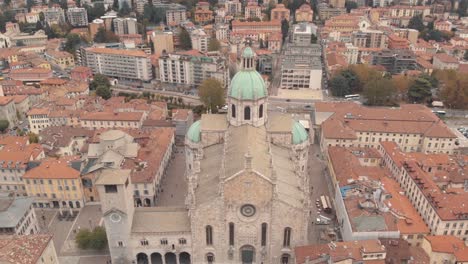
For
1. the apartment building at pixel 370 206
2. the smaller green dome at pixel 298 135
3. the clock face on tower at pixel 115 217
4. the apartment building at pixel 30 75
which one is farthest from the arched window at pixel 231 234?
the apartment building at pixel 30 75

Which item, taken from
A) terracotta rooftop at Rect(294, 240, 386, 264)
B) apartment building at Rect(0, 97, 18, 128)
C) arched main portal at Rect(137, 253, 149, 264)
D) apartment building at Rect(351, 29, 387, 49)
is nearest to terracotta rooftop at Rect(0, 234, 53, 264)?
arched main portal at Rect(137, 253, 149, 264)

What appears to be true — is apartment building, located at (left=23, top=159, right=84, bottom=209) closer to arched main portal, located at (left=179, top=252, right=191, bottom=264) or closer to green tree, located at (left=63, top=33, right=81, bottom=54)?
arched main portal, located at (left=179, top=252, right=191, bottom=264)

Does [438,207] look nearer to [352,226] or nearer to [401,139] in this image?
[352,226]

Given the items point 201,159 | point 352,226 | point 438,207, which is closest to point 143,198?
point 201,159

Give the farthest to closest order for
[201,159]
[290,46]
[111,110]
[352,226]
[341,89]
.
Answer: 1. [290,46]
2. [341,89]
3. [111,110]
4. [201,159]
5. [352,226]

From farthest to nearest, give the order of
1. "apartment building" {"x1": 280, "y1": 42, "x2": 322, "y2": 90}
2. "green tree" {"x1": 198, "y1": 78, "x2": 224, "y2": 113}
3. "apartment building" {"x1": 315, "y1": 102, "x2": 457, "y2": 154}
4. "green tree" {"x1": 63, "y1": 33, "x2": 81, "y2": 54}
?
"green tree" {"x1": 63, "y1": 33, "x2": 81, "y2": 54}
"apartment building" {"x1": 280, "y1": 42, "x2": 322, "y2": 90}
"green tree" {"x1": 198, "y1": 78, "x2": 224, "y2": 113}
"apartment building" {"x1": 315, "y1": 102, "x2": 457, "y2": 154}

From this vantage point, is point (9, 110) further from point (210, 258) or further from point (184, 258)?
point (210, 258)

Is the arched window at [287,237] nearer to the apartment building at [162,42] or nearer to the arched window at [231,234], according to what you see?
the arched window at [231,234]
